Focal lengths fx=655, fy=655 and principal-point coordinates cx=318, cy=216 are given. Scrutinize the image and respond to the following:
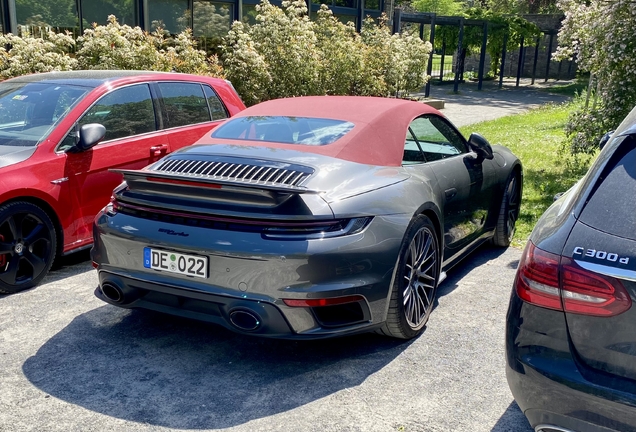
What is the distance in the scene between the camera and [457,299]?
4.88 meters

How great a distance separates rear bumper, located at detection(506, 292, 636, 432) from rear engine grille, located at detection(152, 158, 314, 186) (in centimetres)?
→ 153

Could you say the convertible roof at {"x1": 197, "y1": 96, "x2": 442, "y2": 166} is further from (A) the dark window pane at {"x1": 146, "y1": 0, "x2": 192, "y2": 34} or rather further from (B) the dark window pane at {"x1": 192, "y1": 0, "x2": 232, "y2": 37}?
(B) the dark window pane at {"x1": 192, "y1": 0, "x2": 232, "y2": 37}

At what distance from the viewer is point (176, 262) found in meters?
3.55

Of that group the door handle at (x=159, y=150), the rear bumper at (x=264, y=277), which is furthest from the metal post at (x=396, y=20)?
the rear bumper at (x=264, y=277)

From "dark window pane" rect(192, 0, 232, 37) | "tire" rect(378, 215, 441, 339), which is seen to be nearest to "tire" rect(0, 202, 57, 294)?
"tire" rect(378, 215, 441, 339)

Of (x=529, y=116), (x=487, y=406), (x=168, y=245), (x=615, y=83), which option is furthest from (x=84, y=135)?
(x=529, y=116)

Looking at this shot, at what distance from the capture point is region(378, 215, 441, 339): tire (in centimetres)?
381

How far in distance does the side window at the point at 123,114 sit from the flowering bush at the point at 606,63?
5.55m

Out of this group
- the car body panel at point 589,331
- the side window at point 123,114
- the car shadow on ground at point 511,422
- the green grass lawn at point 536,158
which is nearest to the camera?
the car body panel at point 589,331

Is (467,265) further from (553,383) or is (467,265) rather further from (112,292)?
(553,383)

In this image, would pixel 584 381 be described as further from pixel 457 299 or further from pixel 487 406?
pixel 457 299

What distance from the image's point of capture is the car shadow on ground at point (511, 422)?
3162mm

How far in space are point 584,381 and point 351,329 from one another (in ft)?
4.80

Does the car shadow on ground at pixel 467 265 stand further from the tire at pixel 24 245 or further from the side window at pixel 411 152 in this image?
the tire at pixel 24 245
